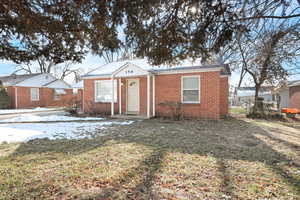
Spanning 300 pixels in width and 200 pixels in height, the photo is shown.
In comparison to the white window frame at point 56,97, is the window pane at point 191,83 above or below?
above

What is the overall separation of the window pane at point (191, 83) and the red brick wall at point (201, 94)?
254 mm

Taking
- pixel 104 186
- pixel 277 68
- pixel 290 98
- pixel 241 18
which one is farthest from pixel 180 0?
pixel 290 98

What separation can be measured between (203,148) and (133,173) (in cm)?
220

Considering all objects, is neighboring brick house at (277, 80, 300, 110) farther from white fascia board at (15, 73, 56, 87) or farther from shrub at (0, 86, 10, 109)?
shrub at (0, 86, 10, 109)

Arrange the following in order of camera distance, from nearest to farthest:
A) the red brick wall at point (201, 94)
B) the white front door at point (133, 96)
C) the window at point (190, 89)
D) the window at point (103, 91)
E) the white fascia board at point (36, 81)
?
the red brick wall at point (201, 94), the window at point (190, 89), the white front door at point (133, 96), the window at point (103, 91), the white fascia board at point (36, 81)

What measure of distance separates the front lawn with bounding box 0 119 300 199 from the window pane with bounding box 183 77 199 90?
4.62m

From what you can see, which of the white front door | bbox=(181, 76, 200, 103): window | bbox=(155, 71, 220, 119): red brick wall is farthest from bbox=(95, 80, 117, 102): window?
bbox=(181, 76, 200, 103): window

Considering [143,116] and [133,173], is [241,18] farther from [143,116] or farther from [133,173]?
[143,116]

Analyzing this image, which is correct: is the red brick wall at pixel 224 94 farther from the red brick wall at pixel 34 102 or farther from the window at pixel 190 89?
the red brick wall at pixel 34 102

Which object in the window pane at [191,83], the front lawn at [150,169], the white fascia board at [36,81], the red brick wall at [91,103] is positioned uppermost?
the white fascia board at [36,81]

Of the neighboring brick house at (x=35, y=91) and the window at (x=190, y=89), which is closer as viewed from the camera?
the window at (x=190, y=89)

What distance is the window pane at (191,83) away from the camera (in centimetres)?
920

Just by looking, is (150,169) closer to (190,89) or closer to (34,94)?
(190,89)

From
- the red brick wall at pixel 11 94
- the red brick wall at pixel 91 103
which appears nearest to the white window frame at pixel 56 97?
the red brick wall at pixel 11 94
